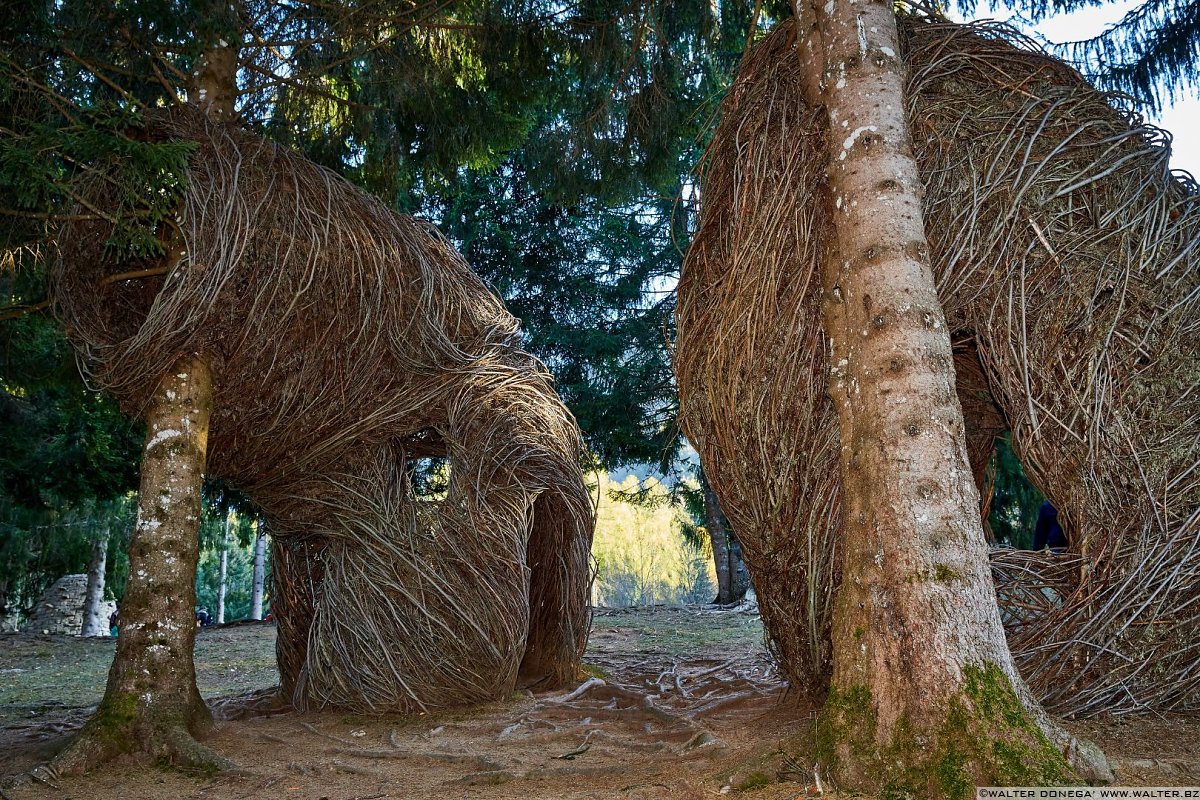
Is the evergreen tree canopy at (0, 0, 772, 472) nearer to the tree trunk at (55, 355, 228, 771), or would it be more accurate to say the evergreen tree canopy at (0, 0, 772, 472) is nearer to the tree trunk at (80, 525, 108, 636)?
the tree trunk at (55, 355, 228, 771)

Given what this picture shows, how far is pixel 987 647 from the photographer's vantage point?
8.45ft

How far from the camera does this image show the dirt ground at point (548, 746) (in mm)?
2986

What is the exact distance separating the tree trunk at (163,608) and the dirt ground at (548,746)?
0.56ft

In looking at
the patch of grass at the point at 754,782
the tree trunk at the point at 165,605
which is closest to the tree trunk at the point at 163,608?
the tree trunk at the point at 165,605

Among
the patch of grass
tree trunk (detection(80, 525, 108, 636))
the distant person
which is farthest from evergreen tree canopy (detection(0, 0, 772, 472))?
tree trunk (detection(80, 525, 108, 636))

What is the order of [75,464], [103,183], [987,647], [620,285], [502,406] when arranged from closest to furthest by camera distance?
[987,647]
[103,183]
[502,406]
[75,464]
[620,285]

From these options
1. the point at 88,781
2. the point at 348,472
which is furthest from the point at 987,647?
the point at 348,472

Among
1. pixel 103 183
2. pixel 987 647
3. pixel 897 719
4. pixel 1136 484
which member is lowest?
pixel 897 719

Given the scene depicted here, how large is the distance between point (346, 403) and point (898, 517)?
12.2 feet

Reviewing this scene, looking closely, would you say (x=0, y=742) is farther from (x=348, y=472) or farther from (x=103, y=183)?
(x=103, y=183)

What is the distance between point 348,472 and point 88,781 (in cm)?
227

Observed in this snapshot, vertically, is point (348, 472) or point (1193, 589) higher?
point (348, 472)

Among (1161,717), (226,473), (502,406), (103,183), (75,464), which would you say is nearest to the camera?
(1161,717)

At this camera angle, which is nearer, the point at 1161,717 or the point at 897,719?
the point at 897,719
